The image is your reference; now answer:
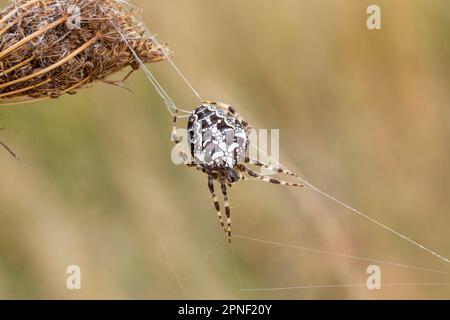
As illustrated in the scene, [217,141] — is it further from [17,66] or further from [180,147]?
[17,66]

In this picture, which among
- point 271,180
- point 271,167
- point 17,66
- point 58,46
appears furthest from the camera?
point 271,180

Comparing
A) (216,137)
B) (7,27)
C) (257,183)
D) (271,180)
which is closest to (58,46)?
(7,27)

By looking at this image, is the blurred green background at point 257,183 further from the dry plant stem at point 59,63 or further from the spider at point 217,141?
the dry plant stem at point 59,63

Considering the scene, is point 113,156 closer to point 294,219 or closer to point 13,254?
point 13,254

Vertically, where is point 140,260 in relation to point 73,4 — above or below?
below

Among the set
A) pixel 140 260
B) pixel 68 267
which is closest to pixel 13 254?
pixel 68 267

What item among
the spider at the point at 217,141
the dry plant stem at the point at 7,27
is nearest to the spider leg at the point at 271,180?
the spider at the point at 217,141
